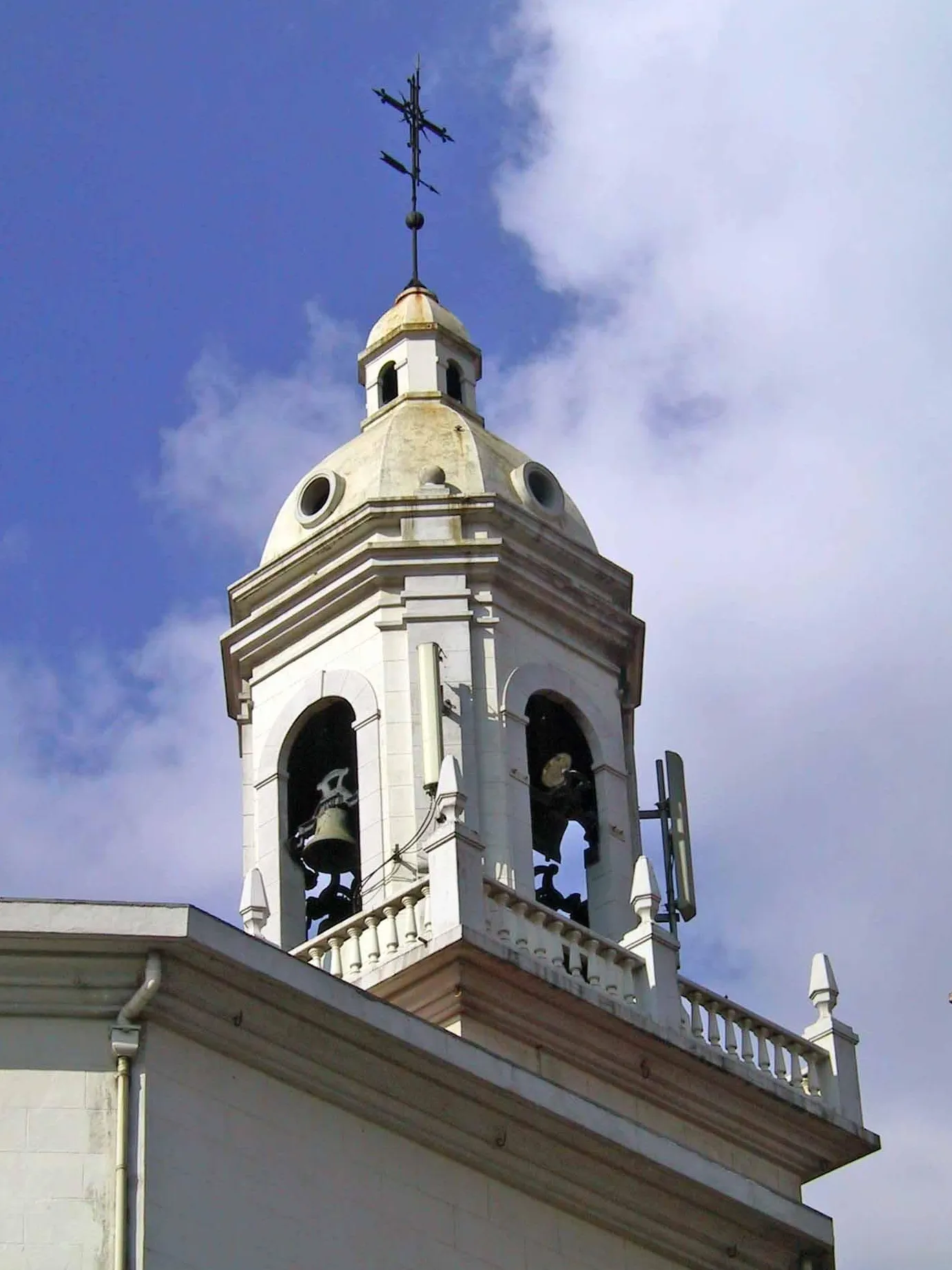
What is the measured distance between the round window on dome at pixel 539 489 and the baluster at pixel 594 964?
6.27 m

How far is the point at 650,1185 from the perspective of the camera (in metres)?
27.6

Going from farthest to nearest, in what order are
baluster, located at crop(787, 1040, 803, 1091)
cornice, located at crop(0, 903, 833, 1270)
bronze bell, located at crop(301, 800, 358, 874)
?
bronze bell, located at crop(301, 800, 358, 874)
baluster, located at crop(787, 1040, 803, 1091)
cornice, located at crop(0, 903, 833, 1270)

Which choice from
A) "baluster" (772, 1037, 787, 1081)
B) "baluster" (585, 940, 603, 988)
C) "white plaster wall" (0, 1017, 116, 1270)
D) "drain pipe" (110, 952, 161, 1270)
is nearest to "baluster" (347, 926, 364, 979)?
"baluster" (585, 940, 603, 988)

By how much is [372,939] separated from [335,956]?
46cm

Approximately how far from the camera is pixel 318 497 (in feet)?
129

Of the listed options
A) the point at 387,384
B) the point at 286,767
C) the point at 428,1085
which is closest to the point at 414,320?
the point at 387,384

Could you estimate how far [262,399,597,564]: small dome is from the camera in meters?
38.6

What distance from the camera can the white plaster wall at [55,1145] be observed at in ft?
76.8

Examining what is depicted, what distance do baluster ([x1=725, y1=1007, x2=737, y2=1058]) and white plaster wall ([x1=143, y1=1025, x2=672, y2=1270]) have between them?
28.3 ft

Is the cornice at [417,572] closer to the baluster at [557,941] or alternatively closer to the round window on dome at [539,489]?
the round window on dome at [539,489]

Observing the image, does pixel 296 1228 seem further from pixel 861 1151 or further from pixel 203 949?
pixel 861 1151

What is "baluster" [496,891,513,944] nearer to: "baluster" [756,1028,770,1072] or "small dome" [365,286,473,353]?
"baluster" [756,1028,770,1072]

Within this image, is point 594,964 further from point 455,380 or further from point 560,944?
point 455,380

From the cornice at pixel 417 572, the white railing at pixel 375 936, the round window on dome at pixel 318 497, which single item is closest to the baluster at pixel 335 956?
the white railing at pixel 375 936
